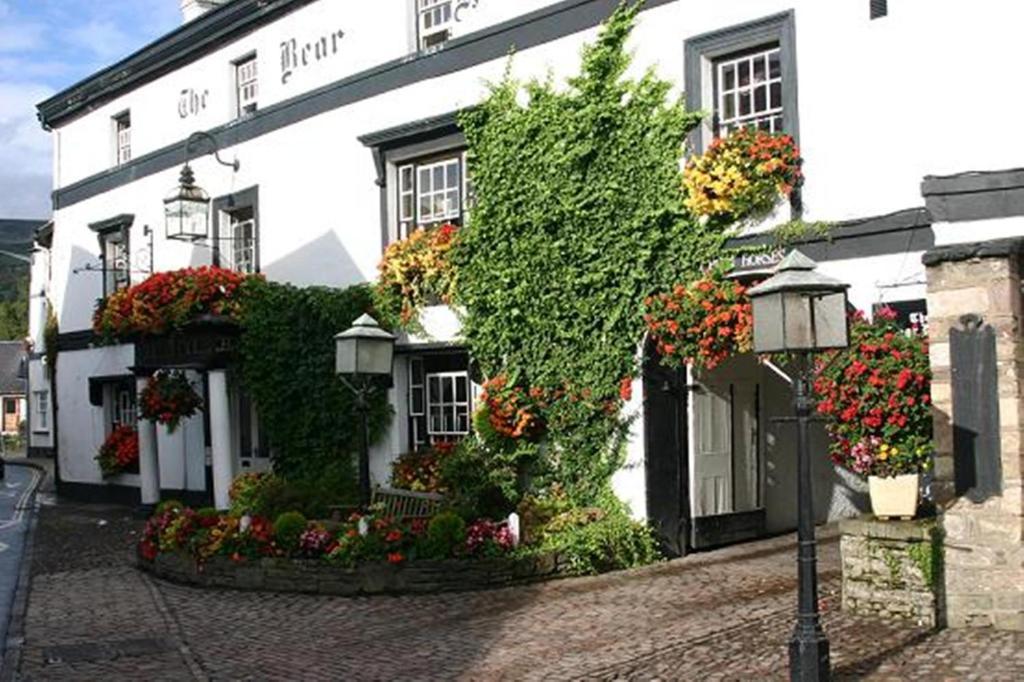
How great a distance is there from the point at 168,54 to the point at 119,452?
24.6 feet

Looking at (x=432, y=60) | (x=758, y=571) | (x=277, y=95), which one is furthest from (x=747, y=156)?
(x=277, y=95)

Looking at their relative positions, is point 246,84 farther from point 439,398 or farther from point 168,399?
point 439,398

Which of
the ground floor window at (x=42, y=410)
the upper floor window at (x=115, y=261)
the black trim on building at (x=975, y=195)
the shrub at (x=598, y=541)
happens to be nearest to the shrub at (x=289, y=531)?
the shrub at (x=598, y=541)

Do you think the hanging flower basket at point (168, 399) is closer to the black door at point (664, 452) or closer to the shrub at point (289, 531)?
the shrub at point (289, 531)

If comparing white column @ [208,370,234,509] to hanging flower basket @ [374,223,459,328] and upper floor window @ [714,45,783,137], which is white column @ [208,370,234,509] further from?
upper floor window @ [714,45,783,137]

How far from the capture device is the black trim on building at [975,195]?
10.2 metres

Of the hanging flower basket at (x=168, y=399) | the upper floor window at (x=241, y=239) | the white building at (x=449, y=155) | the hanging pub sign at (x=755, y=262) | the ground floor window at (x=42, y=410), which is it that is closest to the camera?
the white building at (x=449, y=155)

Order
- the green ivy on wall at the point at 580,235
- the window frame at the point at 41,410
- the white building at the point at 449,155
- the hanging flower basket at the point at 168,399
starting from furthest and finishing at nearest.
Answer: the window frame at the point at 41,410, the hanging flower basket at the point at 168,399, the green ivy on wall at the point at 580,235, the white building at the point at 449,155

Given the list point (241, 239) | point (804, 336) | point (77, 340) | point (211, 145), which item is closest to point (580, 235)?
point (804, 336)

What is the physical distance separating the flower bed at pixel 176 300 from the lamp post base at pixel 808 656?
38.6ft

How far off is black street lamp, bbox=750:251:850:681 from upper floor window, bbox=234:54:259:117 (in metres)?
13.1

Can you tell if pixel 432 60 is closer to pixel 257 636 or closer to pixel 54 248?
pixel 257 636

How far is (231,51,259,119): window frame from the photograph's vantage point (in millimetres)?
19250

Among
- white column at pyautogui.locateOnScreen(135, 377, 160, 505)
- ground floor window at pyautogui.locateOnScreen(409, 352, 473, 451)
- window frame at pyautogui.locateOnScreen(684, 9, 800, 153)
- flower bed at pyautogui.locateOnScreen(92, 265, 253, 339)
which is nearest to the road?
white column at pyautogui.locateOnScreen(135, 377, 160, 505)
